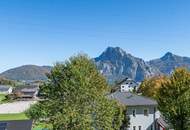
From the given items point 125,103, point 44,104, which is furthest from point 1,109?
point 44,104

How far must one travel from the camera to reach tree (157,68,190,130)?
44.9 meters

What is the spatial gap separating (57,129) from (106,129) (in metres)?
5.50

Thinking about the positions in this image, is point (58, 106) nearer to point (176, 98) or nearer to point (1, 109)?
point (176, 98)

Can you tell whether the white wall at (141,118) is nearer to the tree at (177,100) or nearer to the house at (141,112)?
the house at (141,112)

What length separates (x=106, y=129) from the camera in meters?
41.8

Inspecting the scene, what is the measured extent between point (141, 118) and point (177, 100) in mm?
19888

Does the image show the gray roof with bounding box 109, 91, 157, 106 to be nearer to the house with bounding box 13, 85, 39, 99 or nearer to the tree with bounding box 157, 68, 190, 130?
the tree with bounding box 157, 68, 190, 130

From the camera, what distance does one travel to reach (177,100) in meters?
45.2

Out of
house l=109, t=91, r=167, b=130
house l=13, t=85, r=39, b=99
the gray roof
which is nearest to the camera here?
house l=109, t=91, r=167, b=130

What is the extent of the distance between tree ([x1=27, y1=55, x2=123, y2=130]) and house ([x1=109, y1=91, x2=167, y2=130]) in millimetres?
21011

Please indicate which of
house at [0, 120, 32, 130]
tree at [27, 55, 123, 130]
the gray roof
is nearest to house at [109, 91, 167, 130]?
the gray roof

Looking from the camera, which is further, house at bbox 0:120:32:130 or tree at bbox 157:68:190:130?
tree at bbox 157:68:190:130

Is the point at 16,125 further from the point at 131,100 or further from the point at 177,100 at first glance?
the point at 131,100

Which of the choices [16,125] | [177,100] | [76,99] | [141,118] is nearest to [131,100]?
[141,118]
